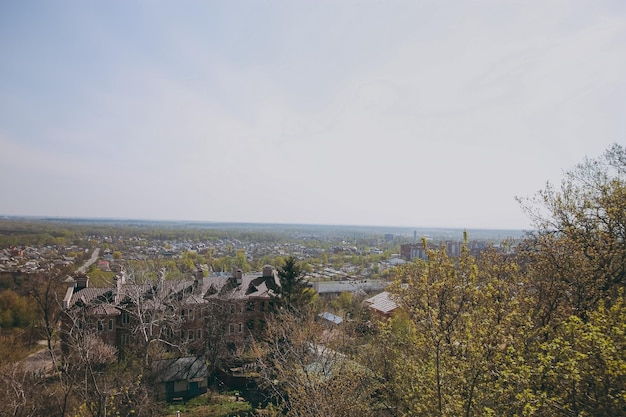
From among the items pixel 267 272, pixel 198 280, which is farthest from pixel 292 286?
pixel 198 280

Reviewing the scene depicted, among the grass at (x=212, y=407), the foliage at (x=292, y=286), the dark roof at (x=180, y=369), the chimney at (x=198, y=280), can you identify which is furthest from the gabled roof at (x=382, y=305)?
the dark roof at (x=180, y=369)

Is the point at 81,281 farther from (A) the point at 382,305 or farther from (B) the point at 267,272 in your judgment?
(A) the point at 382,305

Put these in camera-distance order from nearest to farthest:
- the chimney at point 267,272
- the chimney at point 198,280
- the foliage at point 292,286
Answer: the foliage at point 292,286
the chimney at point 198,280
the chimney at point 267,272

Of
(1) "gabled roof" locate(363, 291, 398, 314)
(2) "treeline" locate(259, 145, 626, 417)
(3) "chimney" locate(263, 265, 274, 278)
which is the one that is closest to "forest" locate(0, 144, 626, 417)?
(2) "treeline" locate(259, 145, 626, 417)

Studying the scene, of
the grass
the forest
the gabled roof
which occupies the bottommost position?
the grass

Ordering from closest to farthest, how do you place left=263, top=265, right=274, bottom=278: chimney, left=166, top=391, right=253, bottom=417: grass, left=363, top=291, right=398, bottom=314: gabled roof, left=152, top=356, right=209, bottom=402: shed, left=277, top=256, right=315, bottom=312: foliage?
left=166, top=391, right=253, bottom=417: grass → left=152, top=356, right=209, bottom=402: shed → left=277, top=256, right=315, bottom=312: foliage → left=363, top=291, right=398, bottom=314: gabled roof → left=263, top=265, right=274, bottom=278: chimney

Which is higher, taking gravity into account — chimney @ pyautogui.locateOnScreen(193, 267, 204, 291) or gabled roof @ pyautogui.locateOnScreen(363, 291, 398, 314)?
chimney @ pyautogui.locateOnScreen(193, 267, 204, 291)

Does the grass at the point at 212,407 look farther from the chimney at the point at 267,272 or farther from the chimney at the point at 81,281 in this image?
the chimney at the point at 81,281


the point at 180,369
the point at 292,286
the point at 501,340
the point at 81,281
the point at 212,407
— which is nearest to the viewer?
the point at 501,340

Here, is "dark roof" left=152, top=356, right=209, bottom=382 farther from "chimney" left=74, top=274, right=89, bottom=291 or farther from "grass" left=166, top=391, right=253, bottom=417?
"chimney" left=74, top=274, right=89, bottom=291
